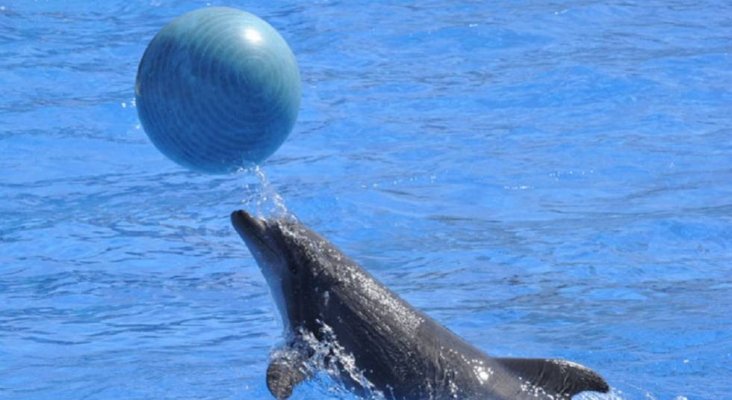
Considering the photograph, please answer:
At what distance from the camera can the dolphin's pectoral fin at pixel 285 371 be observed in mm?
4598

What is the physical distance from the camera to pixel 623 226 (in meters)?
8.00

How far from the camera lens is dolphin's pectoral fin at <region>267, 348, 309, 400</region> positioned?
4.60 meters

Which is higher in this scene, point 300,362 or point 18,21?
point 300,362

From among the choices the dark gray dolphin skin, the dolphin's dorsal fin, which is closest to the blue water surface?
the dark gray dolphin skin

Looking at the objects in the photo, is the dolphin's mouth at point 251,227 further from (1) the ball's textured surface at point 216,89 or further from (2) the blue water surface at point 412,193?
(2) the blue water surface at point 412,193

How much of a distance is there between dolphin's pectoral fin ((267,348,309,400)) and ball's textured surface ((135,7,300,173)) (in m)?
0.68

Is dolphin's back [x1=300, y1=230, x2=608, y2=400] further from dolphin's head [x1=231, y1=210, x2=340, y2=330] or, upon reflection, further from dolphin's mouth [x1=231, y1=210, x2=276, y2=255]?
dolphin's mouth [x1=231, y1=210, x2=276, y2=255]

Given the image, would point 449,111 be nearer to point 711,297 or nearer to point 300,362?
point 711,297

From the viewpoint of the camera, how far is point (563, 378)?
15.6 ft

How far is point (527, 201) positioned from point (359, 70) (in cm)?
285

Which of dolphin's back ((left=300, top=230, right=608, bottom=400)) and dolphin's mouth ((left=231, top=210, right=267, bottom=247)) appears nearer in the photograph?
dolphin's back ((left=300, top=230, right=608, bottom=400))

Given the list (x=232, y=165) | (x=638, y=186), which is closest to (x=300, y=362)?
(x=232, y=165)

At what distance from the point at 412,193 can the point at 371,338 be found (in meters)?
3.64

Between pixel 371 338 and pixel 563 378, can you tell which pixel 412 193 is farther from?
pixel 563 378
